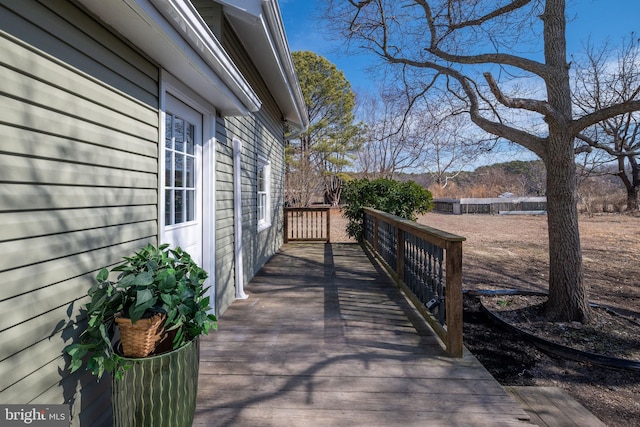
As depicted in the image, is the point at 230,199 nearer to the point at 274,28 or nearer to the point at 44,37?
the point at 274,28

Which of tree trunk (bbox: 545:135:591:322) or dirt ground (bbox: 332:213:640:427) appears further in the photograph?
tree trunk (bbox: 545:135:591:322)

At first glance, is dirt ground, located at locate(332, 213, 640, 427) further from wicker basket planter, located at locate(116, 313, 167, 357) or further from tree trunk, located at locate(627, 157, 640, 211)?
tree trunk, located at locate(627, 157, 640, 211)

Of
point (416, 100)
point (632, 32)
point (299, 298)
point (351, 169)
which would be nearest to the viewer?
point (299, 298)

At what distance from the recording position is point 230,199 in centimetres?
378

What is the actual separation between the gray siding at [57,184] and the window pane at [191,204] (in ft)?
3.53

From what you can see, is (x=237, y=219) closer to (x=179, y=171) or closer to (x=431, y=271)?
(x=179, y=171)

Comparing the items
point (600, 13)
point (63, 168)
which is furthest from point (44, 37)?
point (600, 13)

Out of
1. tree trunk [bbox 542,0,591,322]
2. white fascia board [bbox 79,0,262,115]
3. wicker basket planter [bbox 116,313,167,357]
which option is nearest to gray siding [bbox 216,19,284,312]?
white fascia board [bbox 79,0,262,115]

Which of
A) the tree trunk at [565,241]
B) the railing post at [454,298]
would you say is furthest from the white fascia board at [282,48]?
the tree trunk at [565,241]

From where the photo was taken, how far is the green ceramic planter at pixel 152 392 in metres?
1.42

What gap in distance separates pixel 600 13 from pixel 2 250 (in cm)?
768

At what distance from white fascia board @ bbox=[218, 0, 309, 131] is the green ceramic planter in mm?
3086

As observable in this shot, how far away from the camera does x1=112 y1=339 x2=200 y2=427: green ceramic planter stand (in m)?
1.42

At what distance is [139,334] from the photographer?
1.42m
